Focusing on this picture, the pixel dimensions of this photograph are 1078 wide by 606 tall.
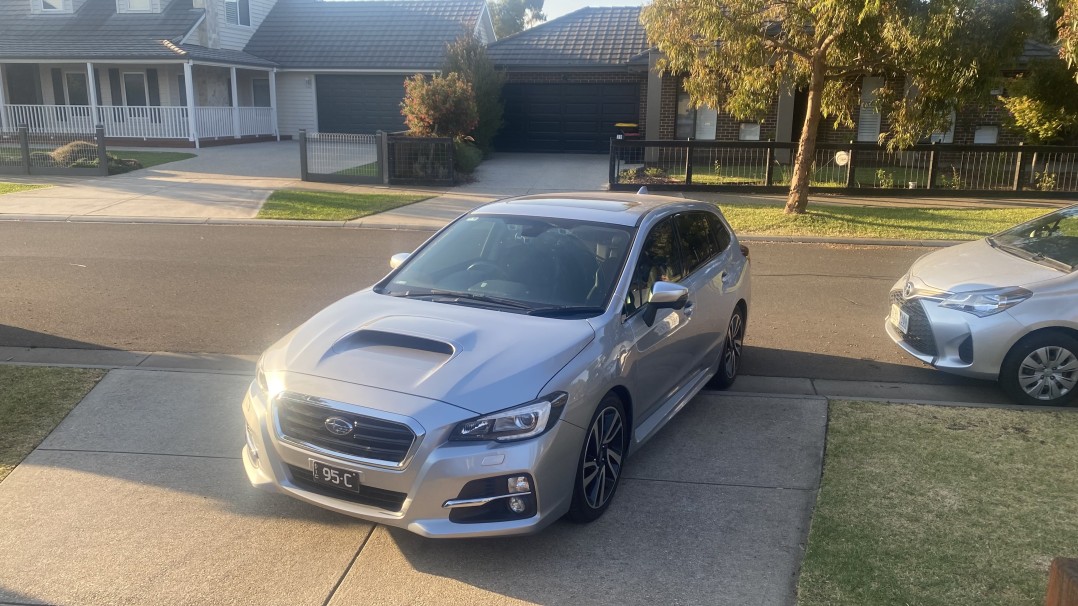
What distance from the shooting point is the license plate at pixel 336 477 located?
410cm

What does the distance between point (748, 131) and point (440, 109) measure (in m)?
9.26

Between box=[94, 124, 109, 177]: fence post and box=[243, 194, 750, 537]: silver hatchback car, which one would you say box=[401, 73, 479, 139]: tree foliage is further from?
box=[243, 194, 750, 537]: silver hatchback car

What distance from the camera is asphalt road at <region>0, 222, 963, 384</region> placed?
7.82 meters

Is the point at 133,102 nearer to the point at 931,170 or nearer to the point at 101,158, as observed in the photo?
the point at 101,158

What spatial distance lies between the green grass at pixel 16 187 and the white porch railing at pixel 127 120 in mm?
8918

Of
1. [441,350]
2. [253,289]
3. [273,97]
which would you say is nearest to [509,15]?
[273,97]

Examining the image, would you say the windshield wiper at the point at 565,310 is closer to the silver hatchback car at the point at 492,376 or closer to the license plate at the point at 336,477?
the silver hatchback car at the point at 492,376

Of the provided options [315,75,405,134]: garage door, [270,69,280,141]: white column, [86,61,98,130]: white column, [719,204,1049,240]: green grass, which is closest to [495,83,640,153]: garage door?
[315,75,405,134]: garage door

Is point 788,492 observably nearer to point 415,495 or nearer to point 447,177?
point 415,495

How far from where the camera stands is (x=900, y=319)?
23.9ft

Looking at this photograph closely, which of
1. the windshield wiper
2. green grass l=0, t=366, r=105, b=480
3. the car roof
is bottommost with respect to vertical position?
green grass l=0, t=366, r=105, b=480

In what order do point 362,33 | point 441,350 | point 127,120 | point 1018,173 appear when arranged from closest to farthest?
point 441,350
point 1018,173
point 127,120
point 362,33

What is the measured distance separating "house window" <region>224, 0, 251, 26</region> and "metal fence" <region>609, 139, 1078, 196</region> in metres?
19.4

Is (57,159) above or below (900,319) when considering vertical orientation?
above
